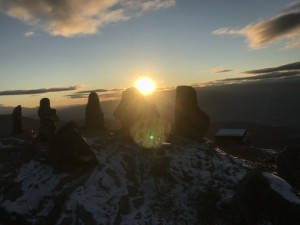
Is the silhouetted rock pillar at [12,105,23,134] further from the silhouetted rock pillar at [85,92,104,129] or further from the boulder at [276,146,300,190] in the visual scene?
the boulder at [276,146,300,190]

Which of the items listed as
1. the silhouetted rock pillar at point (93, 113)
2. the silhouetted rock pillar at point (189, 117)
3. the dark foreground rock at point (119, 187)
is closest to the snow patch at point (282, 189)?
the dark foreground rock at point (119, 187)

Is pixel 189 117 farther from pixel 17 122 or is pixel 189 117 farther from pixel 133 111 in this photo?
pixel 17 122

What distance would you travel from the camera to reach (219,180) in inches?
1467

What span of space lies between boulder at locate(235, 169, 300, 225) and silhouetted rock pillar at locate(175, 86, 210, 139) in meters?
19.3

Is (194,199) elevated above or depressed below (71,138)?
below

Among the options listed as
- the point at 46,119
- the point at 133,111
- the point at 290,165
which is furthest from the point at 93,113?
the point at 290,165

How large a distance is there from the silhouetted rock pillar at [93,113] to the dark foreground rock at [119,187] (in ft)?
18.4

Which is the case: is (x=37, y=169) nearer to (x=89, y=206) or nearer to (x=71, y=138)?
(x=71, y=138)

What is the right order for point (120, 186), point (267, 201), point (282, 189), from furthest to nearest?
point (120, 186) → point (282, 189) → point (267, 201)

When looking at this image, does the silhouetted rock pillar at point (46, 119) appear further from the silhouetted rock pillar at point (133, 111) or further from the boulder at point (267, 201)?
the boulder at point (267, 201)

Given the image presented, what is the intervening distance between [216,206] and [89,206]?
11517 mm

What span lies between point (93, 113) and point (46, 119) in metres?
7.29

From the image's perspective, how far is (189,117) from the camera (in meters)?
50.3

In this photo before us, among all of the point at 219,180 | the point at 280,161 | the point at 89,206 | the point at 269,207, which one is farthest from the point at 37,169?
the point at 280,161
